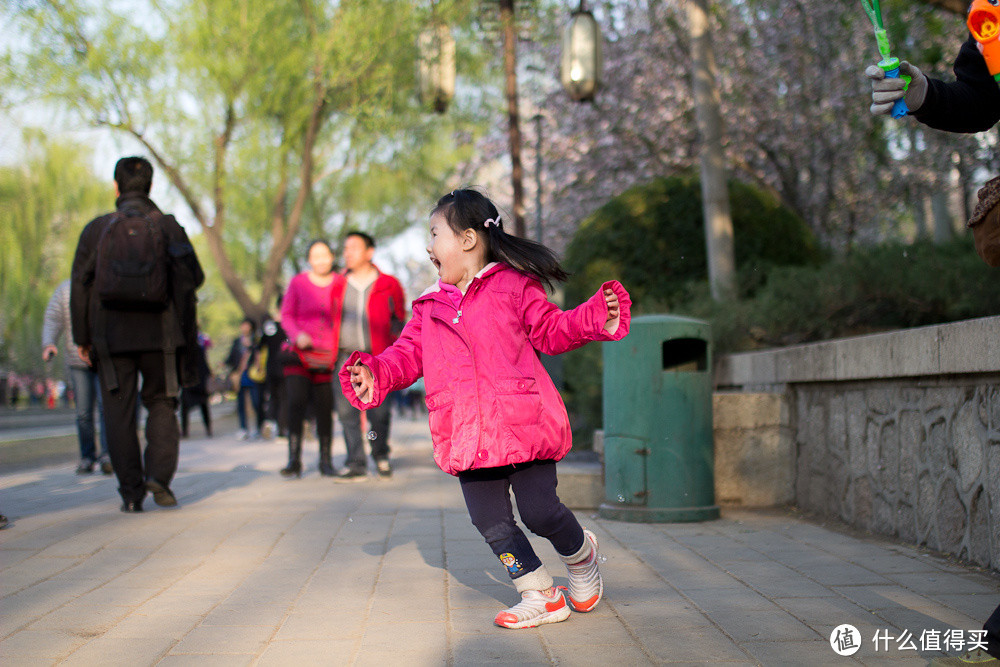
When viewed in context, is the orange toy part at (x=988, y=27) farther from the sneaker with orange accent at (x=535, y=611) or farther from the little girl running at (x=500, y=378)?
the sneaker with orange accent at (x=535, y=611)

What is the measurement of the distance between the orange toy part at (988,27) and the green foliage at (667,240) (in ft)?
24.0

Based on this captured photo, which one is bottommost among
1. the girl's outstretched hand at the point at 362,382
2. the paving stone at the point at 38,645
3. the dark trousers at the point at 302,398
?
the paving stone at the point at 38,645

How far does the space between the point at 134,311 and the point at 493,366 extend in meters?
3.46

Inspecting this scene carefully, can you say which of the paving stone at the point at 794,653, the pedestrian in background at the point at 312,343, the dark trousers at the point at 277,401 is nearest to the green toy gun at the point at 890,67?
the paving stone at the point at 794,653

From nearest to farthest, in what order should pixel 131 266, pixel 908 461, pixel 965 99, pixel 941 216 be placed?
1. pixel 965 99
2. pixel 908 461
3. pixel 131 266
4. pixel 941 216

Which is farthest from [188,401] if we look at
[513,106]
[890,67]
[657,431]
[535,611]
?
[890,67]

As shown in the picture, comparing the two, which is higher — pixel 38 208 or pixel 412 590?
pixel 38 208

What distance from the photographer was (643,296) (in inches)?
392

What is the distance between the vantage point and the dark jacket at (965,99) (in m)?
2.76

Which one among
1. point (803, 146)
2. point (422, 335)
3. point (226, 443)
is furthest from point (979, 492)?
point (803, 146)

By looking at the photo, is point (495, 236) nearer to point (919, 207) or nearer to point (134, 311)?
point (134, 311)

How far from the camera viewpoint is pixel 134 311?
6.14 metres

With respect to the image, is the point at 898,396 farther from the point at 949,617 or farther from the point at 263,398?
the point at 263,398

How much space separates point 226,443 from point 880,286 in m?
9.32
